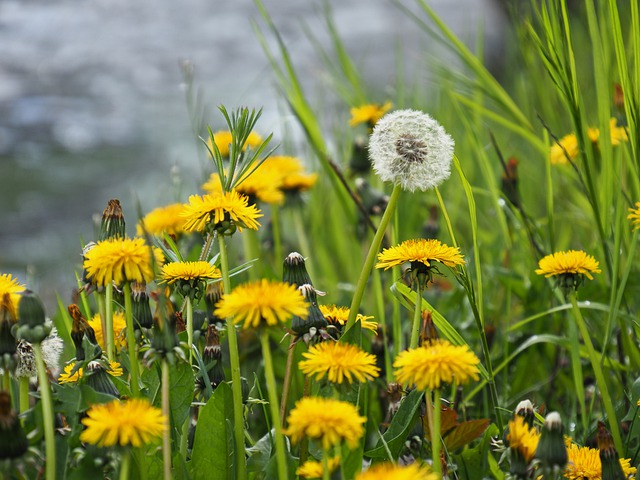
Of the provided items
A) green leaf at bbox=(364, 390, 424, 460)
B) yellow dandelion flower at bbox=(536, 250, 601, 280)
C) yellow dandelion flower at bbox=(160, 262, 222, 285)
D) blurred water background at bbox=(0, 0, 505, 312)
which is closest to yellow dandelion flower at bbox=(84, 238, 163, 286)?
yellow dandelion flower at bbox=(160, 262, 222, 285)

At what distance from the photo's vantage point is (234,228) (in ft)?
3.09

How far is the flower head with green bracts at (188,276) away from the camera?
3.06 ft

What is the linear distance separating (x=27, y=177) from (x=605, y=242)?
3710 mm

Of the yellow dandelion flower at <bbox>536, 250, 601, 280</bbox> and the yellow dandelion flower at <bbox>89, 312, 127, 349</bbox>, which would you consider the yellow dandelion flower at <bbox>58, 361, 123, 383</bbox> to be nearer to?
the yellow dandelion flower at <bbox>89, 312, 127, 349</bbox>

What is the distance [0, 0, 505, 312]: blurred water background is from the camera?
13.2 feet

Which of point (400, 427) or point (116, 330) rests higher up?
point (116, 330)

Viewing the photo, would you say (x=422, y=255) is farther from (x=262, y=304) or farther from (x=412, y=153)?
(x=262, y=304)

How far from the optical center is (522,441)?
815 millimetres

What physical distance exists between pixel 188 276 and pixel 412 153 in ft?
0.96

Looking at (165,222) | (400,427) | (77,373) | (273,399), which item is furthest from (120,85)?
(273,399)

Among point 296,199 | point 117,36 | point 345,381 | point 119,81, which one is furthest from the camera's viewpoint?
point 117,36

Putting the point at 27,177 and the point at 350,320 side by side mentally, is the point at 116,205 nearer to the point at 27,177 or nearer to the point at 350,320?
the point at 350,320

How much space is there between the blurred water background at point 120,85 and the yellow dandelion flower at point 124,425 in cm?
228

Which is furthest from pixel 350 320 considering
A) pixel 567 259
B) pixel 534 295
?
pixel 534 295
